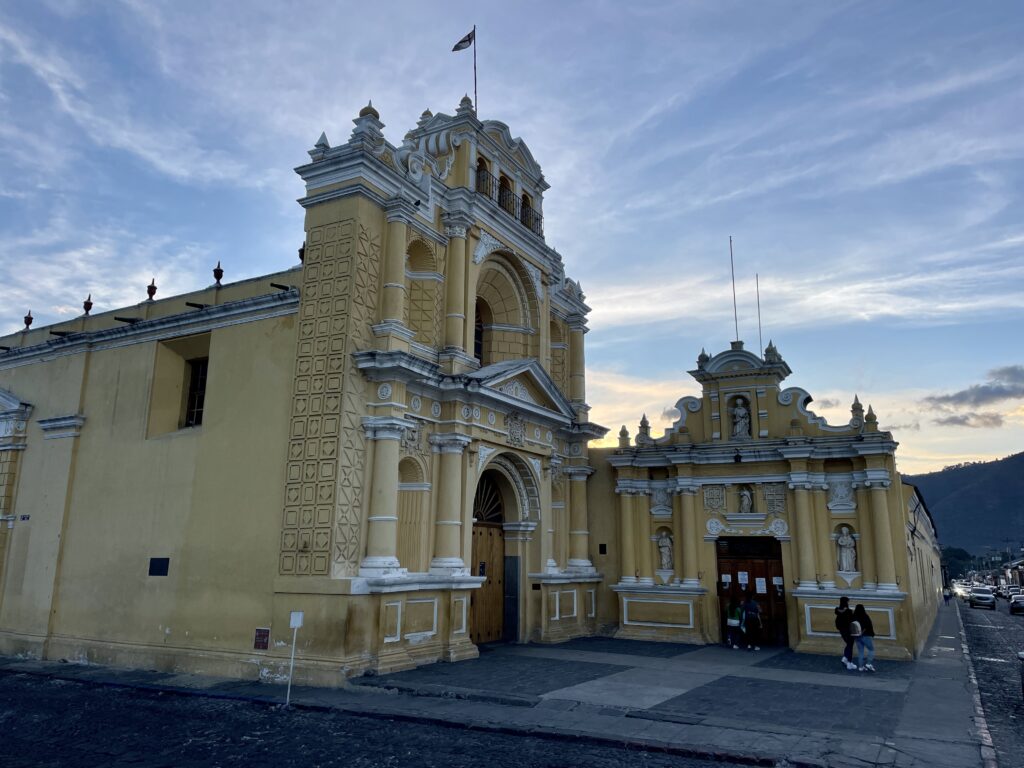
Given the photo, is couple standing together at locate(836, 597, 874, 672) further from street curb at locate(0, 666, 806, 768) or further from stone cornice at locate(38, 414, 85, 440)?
stone cornice at locate(38, 414, 85, 440)

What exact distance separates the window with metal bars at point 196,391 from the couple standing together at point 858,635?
1553cm

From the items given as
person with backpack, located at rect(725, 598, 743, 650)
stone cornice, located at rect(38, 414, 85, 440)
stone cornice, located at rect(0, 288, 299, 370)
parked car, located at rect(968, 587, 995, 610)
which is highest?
stone cornice, located at rect(0, 288, 299, 370)

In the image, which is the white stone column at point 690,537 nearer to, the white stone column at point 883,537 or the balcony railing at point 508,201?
the white stone column at point 883,537

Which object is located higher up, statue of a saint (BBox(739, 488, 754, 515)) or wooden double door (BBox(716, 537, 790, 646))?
statue of a saint (BBox(739, 488, 754, 515))

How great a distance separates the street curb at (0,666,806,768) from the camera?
8562 millimetres

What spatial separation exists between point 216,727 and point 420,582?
5.26 metres

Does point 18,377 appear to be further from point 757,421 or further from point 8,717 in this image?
point 757,421

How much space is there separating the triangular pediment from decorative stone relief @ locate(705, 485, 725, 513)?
4528 millimetres

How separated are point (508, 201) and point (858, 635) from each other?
45.5 ft

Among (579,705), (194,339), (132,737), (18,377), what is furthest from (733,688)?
(18,377)

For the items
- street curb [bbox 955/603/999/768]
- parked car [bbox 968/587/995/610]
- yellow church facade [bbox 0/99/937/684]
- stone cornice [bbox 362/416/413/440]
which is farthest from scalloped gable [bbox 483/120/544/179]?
parked car [bbox 968/587/995/610]

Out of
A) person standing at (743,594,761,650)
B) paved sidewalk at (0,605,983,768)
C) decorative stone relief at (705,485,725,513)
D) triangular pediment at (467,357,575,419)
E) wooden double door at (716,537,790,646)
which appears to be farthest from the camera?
decorative stone relief at (705,485,725,513)

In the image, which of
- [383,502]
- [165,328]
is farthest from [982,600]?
[165,328]

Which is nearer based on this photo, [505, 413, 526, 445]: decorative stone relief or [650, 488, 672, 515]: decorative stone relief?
[505, 413, 526, 445]: decorative stone relief
